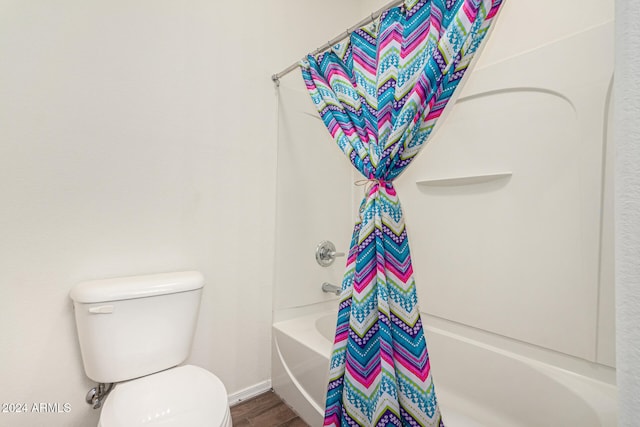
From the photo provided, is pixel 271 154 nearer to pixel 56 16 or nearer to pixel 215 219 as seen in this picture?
pixel 215 219

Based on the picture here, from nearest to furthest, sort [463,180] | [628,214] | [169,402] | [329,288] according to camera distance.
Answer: [628,214] < [169,402] < [463,180] < [329,288]

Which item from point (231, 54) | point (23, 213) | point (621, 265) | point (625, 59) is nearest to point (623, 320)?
point (621, 265)

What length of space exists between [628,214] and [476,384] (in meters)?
1.53

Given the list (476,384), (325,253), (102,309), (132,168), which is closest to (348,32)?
(132,168)

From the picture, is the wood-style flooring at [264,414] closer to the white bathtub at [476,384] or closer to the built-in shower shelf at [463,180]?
the white bathtub at [476,384]

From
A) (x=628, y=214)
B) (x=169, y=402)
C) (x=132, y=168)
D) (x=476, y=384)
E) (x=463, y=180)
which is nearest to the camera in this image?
(x=628, y=214)

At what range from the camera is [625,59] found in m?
0.35

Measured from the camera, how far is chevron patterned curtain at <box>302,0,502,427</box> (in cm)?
90

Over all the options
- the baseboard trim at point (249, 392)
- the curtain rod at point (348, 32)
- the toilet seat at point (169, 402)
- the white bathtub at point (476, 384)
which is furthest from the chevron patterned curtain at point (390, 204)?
the baseboard trim at point (249, 392)

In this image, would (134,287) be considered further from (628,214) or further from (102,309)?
(628,214)

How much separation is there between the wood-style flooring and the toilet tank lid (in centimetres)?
77

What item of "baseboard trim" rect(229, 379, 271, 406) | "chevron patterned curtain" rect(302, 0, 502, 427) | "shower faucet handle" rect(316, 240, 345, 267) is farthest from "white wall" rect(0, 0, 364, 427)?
"chevron patterned curtain" rect(302, 0, 502, 427)

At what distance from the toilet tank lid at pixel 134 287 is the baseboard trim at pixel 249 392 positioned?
75 cm

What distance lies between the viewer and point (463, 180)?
5.41ft
